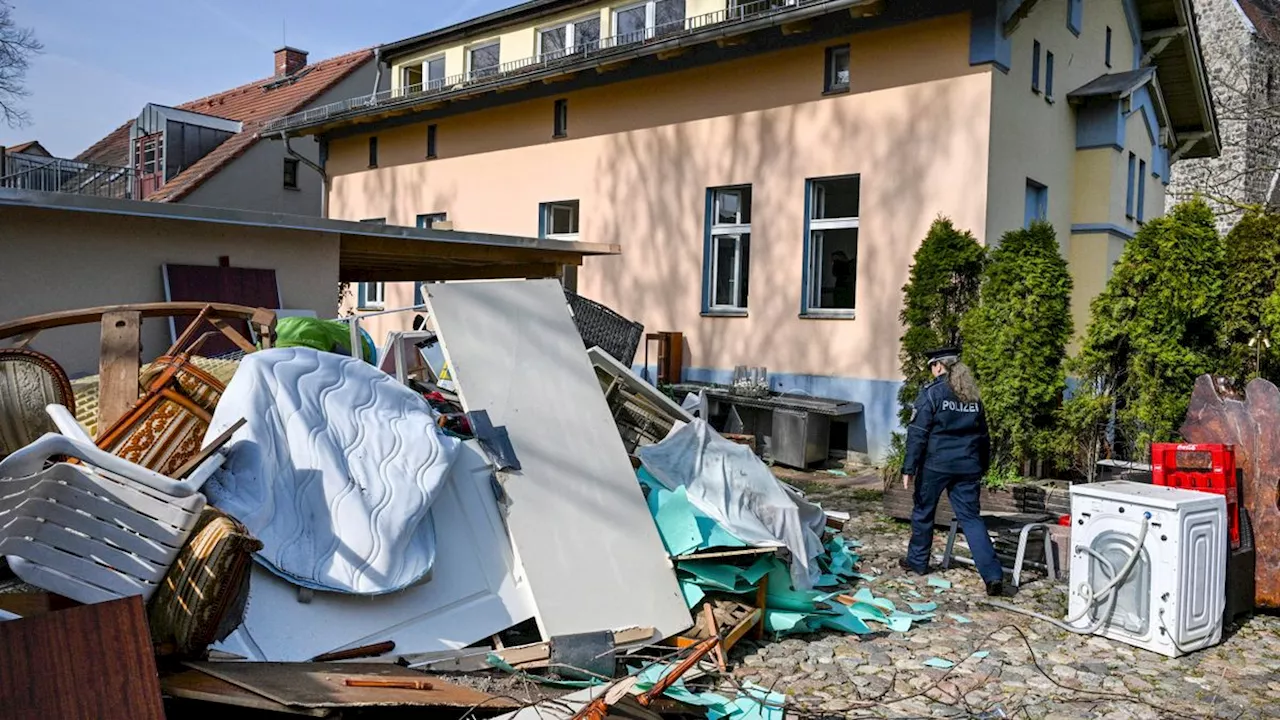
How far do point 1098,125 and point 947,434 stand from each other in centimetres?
910

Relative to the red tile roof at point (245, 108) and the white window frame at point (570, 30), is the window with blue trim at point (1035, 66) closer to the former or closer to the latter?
the white window frame at point (570, 30)

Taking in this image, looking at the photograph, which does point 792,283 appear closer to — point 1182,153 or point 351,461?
point 351,461

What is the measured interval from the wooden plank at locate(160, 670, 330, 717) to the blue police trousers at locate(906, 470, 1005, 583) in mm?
4500

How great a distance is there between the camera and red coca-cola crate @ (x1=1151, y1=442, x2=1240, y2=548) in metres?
5.65

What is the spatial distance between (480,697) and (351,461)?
1.48 meters

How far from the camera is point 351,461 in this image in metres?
4.72

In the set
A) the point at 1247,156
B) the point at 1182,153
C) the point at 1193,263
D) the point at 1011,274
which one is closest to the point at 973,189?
the point at 1011,274

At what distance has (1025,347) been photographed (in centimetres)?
855

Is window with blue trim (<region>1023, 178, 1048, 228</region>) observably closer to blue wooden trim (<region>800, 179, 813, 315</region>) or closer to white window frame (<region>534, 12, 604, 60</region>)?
blue wooden trim (<region>800, 179, 813, 315</region>)

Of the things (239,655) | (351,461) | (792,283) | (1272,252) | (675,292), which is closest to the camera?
(239,655)

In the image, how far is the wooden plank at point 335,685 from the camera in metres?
3.36

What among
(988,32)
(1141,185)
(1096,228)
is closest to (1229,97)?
(1141,185)

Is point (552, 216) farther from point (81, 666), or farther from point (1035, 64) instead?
point (81, 666)

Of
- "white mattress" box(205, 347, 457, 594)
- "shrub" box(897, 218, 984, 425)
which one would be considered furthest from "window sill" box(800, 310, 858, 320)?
"white mattress" box(205, 347, 457, 594)
